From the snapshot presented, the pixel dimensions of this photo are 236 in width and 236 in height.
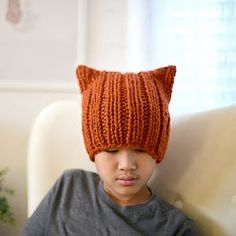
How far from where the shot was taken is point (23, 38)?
53.2 inches

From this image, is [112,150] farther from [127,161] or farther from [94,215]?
[94,215]

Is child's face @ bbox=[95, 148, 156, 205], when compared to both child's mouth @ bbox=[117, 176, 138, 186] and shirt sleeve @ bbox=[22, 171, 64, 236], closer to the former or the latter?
child's mouth @ bbox=[117, 176, 138, 186]

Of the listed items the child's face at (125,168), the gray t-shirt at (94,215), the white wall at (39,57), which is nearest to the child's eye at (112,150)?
the child's face at (125,168)

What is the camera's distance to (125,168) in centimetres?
78

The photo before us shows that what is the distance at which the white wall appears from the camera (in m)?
1.35

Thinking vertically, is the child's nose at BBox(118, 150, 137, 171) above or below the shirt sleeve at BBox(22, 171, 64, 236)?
above

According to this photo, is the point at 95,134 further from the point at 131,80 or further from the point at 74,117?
the point at 74,117

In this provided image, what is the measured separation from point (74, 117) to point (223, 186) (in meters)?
0.50

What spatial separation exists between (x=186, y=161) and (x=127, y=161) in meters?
0.18

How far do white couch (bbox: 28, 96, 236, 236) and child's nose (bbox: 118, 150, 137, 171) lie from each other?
0.53ft

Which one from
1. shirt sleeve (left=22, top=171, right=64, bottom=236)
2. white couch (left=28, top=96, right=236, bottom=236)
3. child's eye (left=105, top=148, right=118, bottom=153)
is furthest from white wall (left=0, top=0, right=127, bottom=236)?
child's eye (left=105, top=148, right=118, bottom=153)

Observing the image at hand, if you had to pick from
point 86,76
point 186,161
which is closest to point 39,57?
point 86,76

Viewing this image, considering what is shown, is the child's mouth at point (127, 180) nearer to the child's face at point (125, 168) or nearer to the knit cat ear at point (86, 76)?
the child's face at point (125, 168)

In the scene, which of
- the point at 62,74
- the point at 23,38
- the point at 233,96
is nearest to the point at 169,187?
the point at 233,96
